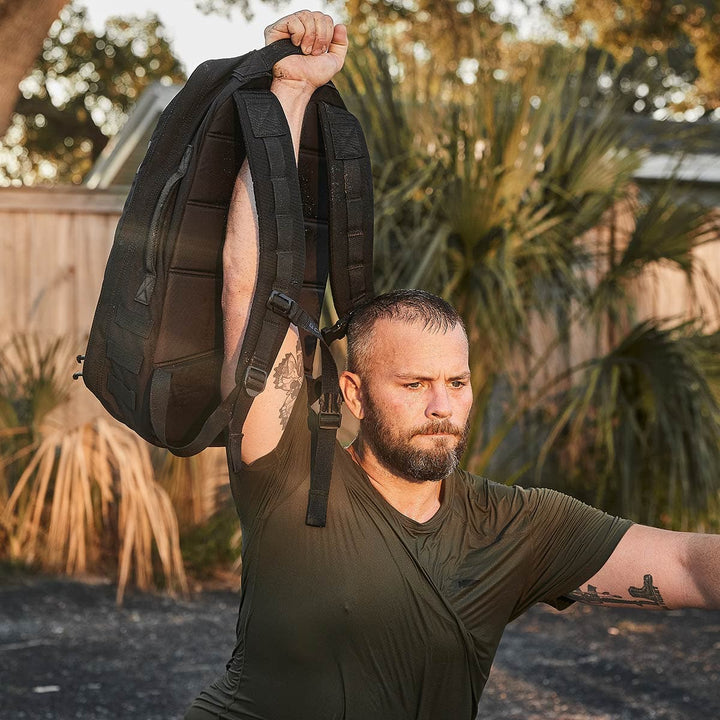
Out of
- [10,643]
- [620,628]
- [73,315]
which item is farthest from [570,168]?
[10,643]

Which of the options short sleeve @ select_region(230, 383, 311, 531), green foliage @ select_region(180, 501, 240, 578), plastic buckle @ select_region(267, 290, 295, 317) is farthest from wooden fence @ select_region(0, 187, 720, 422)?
plastic buckle @ select_region(267, 290, 295, 317)

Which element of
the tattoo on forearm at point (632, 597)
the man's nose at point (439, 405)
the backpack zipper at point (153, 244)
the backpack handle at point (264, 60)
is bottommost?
the tattoo on forearm at point (632, 597)

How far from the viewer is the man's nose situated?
2.31m

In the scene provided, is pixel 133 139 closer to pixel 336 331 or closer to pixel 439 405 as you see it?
pixel 336 331

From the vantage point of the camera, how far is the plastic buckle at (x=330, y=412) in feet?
7.62

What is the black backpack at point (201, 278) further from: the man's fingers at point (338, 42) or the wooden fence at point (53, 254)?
the wooden fence at point (53, 254)

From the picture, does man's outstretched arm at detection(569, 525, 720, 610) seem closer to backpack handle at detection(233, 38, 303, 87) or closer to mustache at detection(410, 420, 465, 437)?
mustache at detection(410, 420, 465, 437)

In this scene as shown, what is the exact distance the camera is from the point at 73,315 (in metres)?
7.35

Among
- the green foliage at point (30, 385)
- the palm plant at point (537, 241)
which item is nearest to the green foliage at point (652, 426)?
the palm plant at point (537, 241)

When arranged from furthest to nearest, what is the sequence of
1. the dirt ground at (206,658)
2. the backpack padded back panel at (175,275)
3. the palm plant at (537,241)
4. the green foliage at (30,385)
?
the green foliage at (30,385), the palm plant at (537,241), the dirt ground at (206,658), the backpack padded back panel at (175,275)

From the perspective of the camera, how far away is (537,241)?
633 cm

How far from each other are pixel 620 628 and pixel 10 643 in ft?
9.81

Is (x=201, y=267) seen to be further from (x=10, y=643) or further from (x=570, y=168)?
(x=570, y=168)

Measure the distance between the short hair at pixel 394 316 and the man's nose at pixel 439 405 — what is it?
0.45 ft
